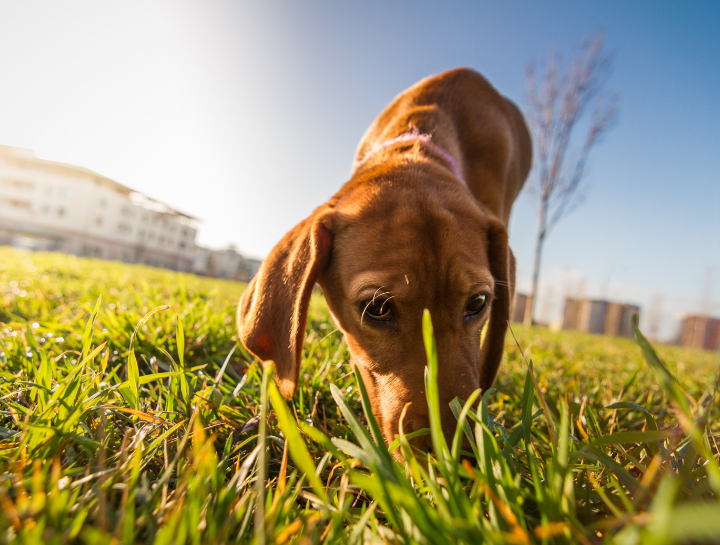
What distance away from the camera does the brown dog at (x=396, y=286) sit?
1.78 meters

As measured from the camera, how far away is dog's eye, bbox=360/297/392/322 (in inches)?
76.8

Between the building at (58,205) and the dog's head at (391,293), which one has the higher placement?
the building at (58,205)

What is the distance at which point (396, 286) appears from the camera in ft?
6.15

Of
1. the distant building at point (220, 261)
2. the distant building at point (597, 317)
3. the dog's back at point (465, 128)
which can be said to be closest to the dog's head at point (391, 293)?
the dog's back at point (465, 128)

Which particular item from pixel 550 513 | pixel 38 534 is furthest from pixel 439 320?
pixel 38 534

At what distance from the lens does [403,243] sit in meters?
2.01

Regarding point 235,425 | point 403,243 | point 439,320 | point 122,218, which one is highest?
point 122,218

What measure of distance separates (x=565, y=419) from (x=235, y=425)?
1198 mm

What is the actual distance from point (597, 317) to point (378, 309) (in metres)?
14.9

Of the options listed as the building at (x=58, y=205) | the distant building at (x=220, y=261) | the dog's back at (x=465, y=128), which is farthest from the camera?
the building at (x=58, y=205)

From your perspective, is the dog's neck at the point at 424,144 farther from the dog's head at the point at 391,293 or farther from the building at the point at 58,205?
the building at the point at 58,205

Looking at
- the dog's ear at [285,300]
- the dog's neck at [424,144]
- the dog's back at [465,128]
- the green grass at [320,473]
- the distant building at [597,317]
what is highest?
the dog's back at [465,128]

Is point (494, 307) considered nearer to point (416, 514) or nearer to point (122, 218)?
point (416, 514)

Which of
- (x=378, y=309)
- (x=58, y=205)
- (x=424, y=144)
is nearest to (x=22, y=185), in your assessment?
(x=58, y=205)
